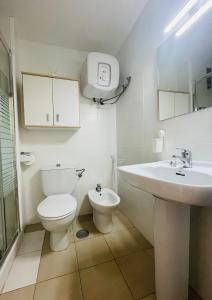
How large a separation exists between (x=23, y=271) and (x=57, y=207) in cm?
52

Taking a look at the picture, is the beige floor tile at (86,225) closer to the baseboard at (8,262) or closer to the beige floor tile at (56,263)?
the beige floor tile at (56,263)

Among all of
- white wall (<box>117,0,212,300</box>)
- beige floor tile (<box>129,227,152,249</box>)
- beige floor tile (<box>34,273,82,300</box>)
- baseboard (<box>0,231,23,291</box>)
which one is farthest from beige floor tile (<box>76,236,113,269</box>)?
baseboard (<box>0,231,23,291</box>)

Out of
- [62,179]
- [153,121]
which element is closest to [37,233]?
[62,179]

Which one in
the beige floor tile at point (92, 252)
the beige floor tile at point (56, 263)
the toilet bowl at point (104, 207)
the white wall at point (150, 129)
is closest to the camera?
the white wall at point (150, 129)

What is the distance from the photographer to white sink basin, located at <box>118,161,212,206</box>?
0.50 m

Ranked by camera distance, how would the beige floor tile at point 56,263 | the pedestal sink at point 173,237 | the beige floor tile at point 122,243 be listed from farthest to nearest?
the beige floor tile at point 122,243, the beige floor tile at point 56,263, the pedestal sink at point 173,237

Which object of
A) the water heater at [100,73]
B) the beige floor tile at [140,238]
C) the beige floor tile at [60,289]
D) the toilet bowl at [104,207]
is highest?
the water heater at [100,73]

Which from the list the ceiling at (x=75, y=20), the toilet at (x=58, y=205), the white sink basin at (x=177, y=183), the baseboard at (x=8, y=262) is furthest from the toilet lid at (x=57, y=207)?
the ceiling at (x=75, y=20)

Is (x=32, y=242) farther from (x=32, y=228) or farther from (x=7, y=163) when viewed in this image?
(x=7, y=163)

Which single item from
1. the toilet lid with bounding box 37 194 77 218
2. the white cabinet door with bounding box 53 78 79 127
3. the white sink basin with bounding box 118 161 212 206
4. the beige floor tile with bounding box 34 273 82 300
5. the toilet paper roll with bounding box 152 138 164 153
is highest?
the white cabinet door with bounding box 53 78 79 127

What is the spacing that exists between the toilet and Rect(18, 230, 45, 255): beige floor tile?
20 cm

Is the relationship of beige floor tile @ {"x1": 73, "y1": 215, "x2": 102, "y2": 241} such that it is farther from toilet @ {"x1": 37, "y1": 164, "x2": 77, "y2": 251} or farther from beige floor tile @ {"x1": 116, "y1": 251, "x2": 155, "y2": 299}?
beige floor tile @ {"x1": 116, "y1": 251, "x2": 155, "y2": 299}

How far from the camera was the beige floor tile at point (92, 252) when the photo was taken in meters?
1.24

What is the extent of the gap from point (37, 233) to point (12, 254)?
0.41m
